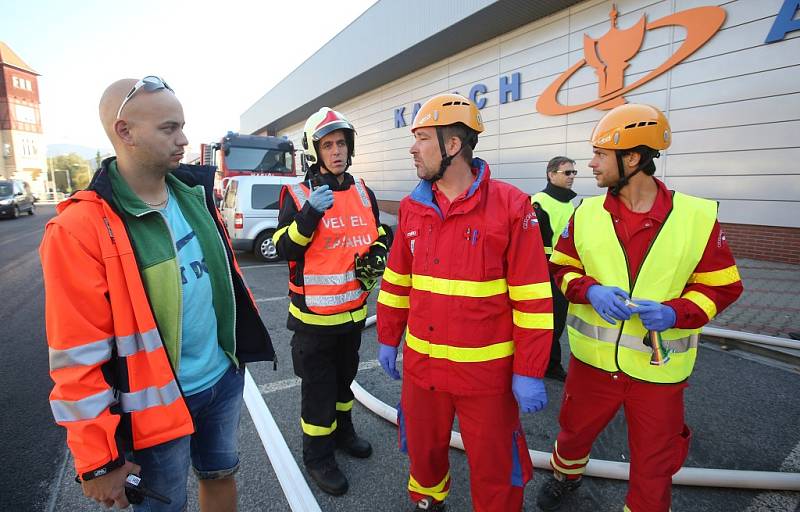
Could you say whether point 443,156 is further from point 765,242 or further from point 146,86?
point 765,242

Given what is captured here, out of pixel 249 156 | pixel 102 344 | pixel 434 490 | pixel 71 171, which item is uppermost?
pixel 71 171

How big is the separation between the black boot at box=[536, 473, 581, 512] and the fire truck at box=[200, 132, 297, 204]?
1284 cm

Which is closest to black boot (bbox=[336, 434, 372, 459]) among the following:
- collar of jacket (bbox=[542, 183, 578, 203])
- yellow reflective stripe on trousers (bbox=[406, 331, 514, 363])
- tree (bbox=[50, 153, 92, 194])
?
yellow reflective stripe on trousers (bbox=[406, 331, 514, 363])

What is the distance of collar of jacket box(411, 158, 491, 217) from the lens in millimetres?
1971

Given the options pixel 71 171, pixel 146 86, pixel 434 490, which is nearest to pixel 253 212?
pixel 146 86

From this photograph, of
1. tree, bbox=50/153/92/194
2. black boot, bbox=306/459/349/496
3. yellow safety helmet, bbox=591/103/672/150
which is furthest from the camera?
tree, bbox=50/153/92/194

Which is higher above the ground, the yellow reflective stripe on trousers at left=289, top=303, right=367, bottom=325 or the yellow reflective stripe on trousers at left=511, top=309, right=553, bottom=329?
the yellow reflective stripe on trousers at left=511, top=309, right=553, bottom=329

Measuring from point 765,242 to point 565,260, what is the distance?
26.0 ft

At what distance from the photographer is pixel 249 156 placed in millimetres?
13750

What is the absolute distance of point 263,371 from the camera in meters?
4.22

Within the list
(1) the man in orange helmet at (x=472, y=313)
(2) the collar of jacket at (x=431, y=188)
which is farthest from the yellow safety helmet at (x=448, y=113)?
(2) the collar of jacket at (x=431, y=188)

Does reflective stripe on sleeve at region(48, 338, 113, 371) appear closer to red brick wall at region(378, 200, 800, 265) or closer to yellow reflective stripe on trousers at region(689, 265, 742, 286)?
yellow reflective stripe on trousers at region(689, 265, 742, 286)

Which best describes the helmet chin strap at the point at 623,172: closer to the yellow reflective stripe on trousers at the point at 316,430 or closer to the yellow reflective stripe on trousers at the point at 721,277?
the yellow reflective stripe on trousers at the point at 721,277

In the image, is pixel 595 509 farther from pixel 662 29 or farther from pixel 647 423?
pixel 662 29
